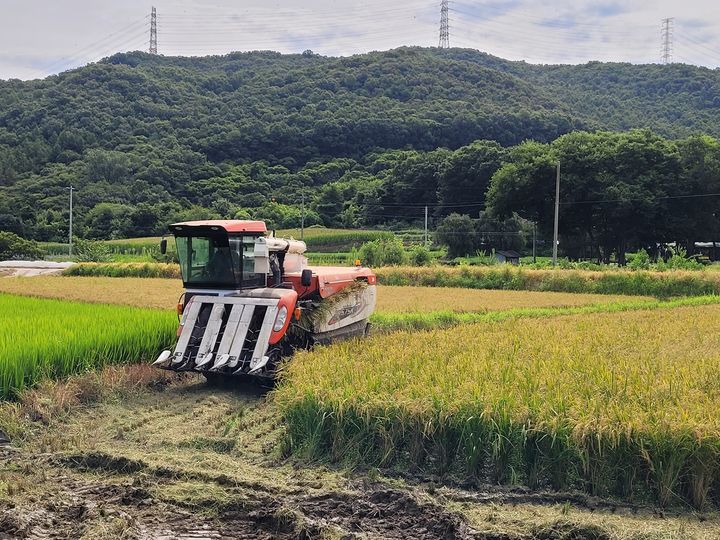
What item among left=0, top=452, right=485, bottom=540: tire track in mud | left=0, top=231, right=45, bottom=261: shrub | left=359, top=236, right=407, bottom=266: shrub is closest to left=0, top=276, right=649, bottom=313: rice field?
left=0, top=452, right=485, bottom=540: tire track in mud

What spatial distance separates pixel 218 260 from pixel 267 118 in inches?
2784

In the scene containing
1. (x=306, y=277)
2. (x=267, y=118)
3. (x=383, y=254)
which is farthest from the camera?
(x=267, y=118)

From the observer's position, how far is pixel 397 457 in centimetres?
656

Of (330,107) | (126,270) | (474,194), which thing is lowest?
(126,270)

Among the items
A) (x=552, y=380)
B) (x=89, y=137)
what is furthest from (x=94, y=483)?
(x=89, y=137)

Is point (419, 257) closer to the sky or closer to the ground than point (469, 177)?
closer to the ground

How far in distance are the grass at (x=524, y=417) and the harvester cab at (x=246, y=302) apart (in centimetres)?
82

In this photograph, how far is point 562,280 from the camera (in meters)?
27.1

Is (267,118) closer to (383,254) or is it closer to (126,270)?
(383,254)

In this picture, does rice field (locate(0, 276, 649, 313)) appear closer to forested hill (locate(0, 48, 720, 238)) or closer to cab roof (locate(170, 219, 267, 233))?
cab roof (locate(170, 219, 267, 233))

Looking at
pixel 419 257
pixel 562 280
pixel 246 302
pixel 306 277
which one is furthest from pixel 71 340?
pixel 419 257

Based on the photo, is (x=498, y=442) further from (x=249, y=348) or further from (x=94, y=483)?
(x=249, y=348)

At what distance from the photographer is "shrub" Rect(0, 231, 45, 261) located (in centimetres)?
4544

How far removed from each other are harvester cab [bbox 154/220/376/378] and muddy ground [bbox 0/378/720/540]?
1.96m
